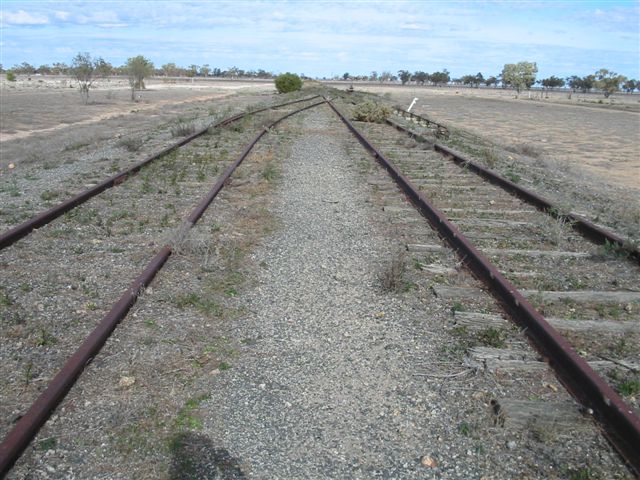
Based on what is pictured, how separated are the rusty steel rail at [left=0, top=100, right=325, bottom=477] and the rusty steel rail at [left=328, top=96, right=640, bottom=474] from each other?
3.41 m

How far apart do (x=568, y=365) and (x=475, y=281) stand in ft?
6.43

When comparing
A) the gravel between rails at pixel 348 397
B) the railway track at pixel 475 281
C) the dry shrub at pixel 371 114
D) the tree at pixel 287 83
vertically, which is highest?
the tree at pixel 287 83

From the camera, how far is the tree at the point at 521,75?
106 m

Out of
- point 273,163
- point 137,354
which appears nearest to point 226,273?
point 137,354

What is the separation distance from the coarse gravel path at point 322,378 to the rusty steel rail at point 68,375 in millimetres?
958

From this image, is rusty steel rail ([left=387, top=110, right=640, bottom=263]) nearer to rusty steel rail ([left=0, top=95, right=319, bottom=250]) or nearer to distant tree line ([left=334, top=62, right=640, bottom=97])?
rusty steel rail ([left=0, top=95, right=319, bottom=250])

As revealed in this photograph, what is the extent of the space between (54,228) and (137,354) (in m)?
3.81

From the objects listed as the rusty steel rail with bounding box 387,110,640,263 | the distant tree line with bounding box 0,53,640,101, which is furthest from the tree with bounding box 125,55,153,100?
the rusty steel rail with bounding box 387,110,640,263

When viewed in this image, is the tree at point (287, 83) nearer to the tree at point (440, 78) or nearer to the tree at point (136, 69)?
the tree at point (136, 69)

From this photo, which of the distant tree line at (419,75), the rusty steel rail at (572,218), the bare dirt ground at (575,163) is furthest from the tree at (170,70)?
the rusty steel rail at (572,218)

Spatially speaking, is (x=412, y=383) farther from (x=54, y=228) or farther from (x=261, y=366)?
(x=54, y=228)

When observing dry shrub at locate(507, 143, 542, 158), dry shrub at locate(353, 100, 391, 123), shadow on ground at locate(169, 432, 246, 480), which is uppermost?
dry shrub at locate(353, 100, 391, 123)

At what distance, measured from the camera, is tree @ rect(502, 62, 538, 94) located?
106 meters

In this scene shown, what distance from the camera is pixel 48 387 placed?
3.88 meters
